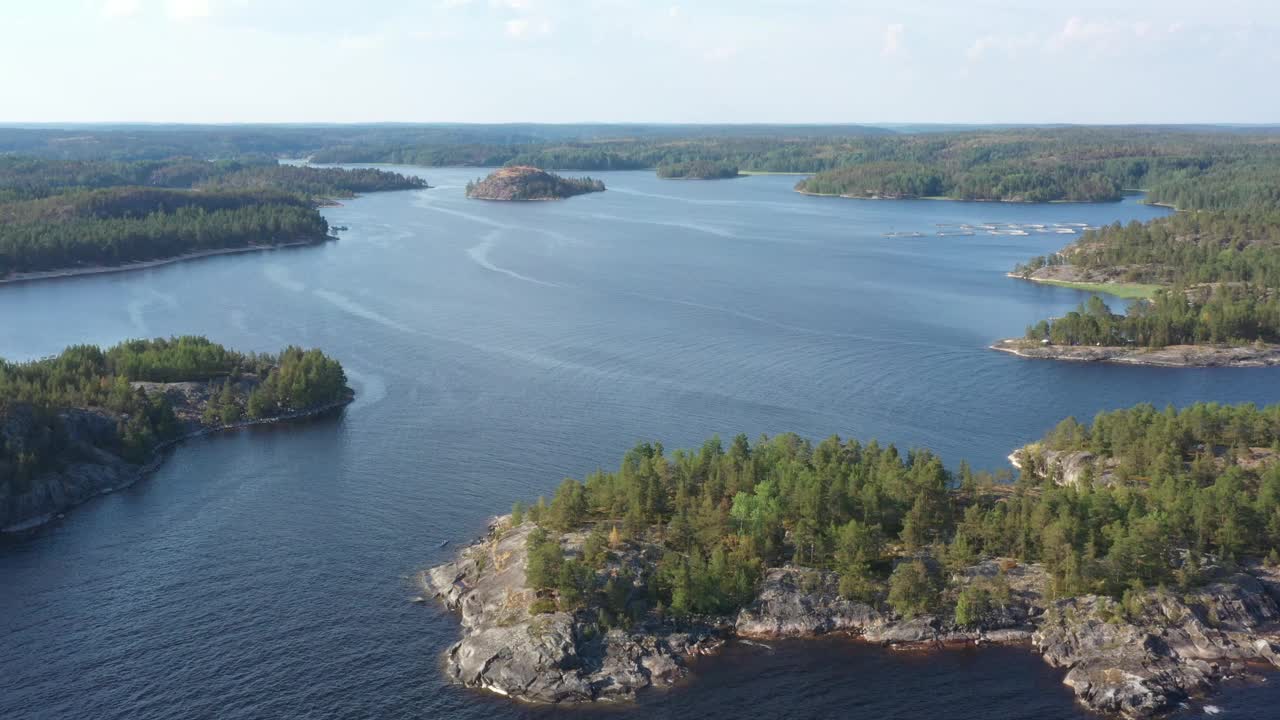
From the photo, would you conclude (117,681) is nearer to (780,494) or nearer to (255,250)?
(780,494)

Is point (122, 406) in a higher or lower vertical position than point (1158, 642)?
higher

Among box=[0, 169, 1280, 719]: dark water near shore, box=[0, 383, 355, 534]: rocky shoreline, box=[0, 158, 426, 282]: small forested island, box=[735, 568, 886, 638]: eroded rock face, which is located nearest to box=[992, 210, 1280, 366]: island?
box=[0, 169, 1280, 719]: dark water near shore

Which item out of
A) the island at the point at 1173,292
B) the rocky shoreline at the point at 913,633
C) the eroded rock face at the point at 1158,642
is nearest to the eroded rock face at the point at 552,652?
the rocky shoreline at the point at 913,633

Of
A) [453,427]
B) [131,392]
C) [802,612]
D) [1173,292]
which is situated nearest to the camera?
[802,612]

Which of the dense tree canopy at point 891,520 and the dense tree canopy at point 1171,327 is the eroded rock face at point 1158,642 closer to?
the dense tree canopy at point 891,520

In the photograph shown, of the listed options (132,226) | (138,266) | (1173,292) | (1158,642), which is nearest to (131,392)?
(1158,642)

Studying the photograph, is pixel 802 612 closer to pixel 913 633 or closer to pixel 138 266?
pixel 913 633
